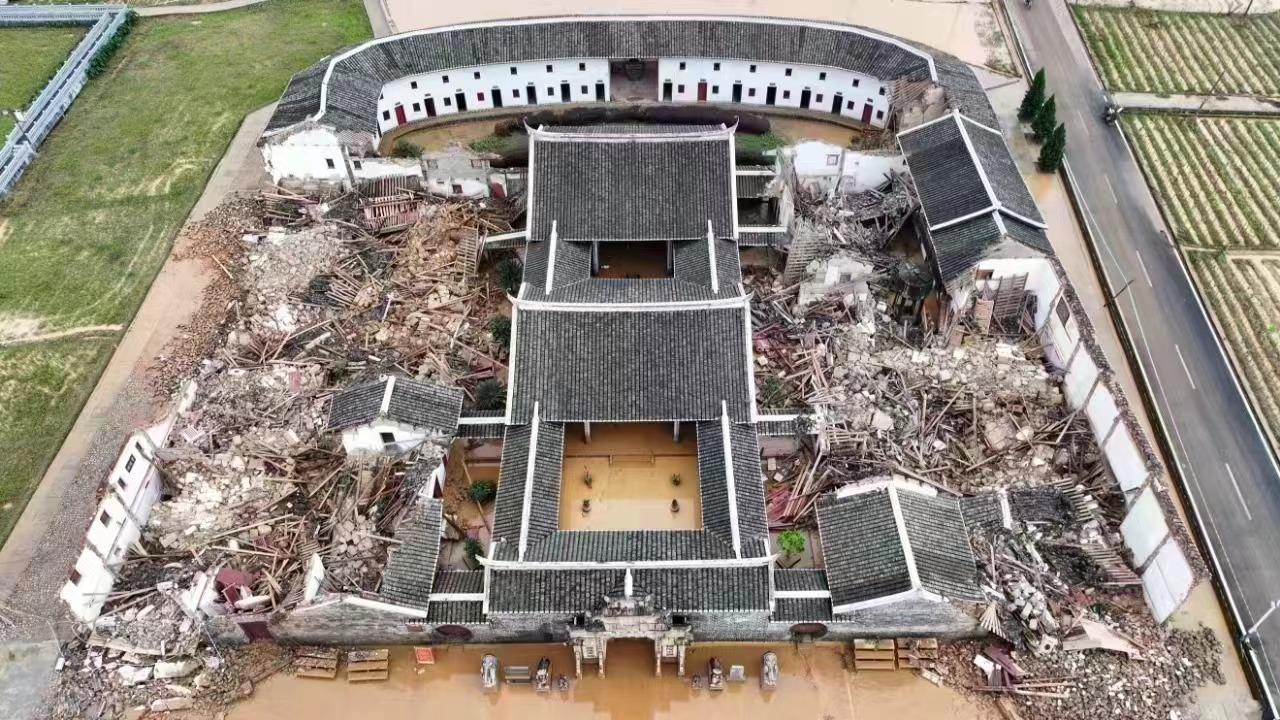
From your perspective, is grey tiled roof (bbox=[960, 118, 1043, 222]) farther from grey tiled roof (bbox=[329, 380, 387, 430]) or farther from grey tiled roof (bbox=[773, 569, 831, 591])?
grey tiled roof (bbox=[329, 380, 387, 430])

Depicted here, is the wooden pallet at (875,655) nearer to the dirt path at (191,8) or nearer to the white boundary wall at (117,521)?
the white boundary wall at (117,521)

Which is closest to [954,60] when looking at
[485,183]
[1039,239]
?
[1039,239]

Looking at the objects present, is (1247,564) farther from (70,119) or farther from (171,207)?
(70,119)

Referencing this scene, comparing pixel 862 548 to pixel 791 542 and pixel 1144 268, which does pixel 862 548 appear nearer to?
pixel 791 542

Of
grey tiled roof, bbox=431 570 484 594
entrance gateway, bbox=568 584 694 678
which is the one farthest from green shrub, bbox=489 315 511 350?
entrance gateway, bbox=568 584 694 678

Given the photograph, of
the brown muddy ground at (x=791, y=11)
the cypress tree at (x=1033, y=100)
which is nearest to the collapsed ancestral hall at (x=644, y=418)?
the cypress tree at (x=1033, y=100)

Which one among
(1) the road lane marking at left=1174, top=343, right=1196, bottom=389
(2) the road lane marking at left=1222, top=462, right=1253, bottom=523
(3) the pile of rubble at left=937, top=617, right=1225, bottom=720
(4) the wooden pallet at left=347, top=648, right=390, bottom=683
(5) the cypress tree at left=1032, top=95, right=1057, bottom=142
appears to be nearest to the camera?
(3) the pile of rubble at left=937, top=617, right=1225, bottom=720

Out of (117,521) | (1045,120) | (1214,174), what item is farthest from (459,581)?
(1214,174)
